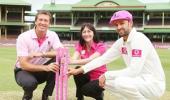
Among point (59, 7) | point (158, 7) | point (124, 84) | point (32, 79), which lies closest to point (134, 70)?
point (124, 84)

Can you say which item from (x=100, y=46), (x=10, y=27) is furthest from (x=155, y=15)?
(x=100, y=46)

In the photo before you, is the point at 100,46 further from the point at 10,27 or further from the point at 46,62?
the point at 10,27

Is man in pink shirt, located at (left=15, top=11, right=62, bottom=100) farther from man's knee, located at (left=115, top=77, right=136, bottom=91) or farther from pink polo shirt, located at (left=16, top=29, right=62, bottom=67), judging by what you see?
man's knee, located at (left=115, top=77, right=136, bottom=91)

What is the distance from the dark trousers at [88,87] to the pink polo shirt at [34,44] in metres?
0.67

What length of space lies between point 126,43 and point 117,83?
0.56 meters

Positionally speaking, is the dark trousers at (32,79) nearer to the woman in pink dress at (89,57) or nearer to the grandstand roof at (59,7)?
the woman in pink dress at (89,57)

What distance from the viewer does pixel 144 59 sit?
573cm

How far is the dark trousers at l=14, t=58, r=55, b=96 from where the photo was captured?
23.2ft

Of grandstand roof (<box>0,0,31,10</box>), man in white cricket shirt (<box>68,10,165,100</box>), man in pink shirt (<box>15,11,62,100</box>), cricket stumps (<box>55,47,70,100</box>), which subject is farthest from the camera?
grandstand roof (<box>0,0,31,10</box>)

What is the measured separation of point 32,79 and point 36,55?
46cm

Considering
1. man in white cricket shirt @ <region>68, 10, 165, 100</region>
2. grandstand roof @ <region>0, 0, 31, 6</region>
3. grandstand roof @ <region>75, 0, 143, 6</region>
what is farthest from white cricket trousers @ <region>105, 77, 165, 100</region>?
grandstand roof @ <region>0, 0, 31, 6</region>

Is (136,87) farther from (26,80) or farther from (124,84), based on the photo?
(26,80)

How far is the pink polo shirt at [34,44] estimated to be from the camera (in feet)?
23.2

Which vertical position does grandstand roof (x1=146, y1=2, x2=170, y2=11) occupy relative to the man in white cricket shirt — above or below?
above
